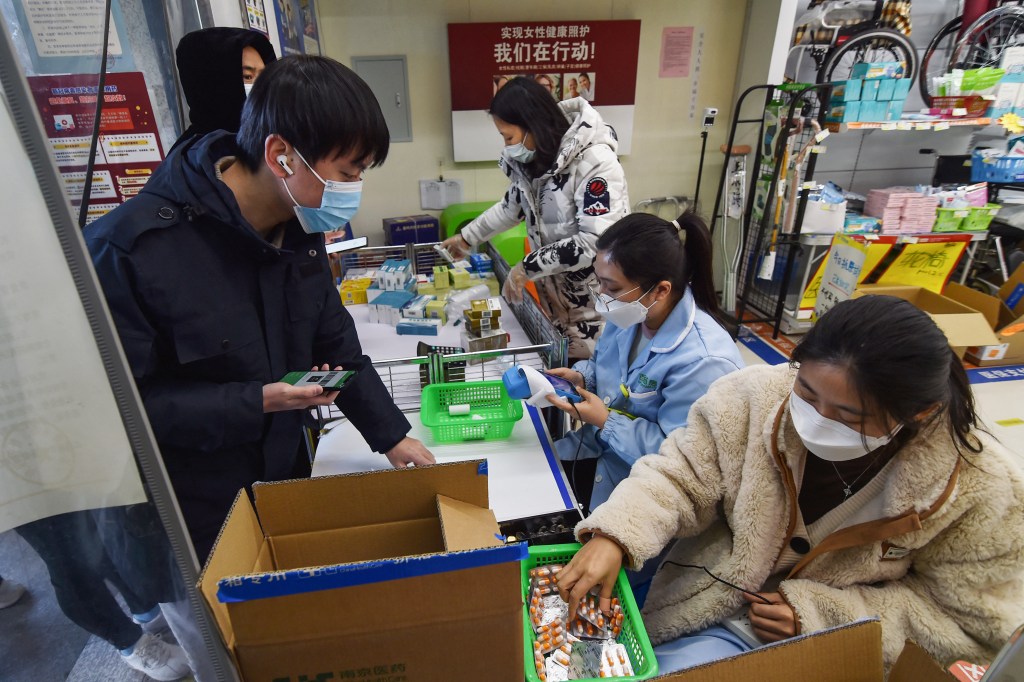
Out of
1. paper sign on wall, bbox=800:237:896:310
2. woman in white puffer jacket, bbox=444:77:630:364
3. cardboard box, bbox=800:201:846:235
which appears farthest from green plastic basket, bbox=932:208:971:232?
woman in white puffer jacket, bbox=444:77:630:364

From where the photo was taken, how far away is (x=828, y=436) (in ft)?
3.39

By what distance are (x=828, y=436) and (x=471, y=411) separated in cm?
106

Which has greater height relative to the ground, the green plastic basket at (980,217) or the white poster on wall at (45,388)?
the white poster on wall at (45,388)

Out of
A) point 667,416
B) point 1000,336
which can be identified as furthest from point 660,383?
point 1000,336

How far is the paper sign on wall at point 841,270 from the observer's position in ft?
11.8

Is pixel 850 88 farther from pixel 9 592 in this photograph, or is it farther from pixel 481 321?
pixel 9 592

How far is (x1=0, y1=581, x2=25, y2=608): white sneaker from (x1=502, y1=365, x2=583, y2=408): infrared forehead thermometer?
115 cm

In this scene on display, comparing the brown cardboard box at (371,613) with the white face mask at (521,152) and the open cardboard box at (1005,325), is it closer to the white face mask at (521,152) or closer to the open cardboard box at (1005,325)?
the white face mask at (521,152)

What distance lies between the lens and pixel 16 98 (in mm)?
420

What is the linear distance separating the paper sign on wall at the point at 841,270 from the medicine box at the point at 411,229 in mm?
2966

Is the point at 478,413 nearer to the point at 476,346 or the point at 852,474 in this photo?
the point at 476,346

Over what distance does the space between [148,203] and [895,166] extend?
5693 mm

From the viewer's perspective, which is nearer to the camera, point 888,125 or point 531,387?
point 531,387

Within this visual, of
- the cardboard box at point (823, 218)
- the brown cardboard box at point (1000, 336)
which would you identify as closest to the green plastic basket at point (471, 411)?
the cardboard box at point (823, 218)
